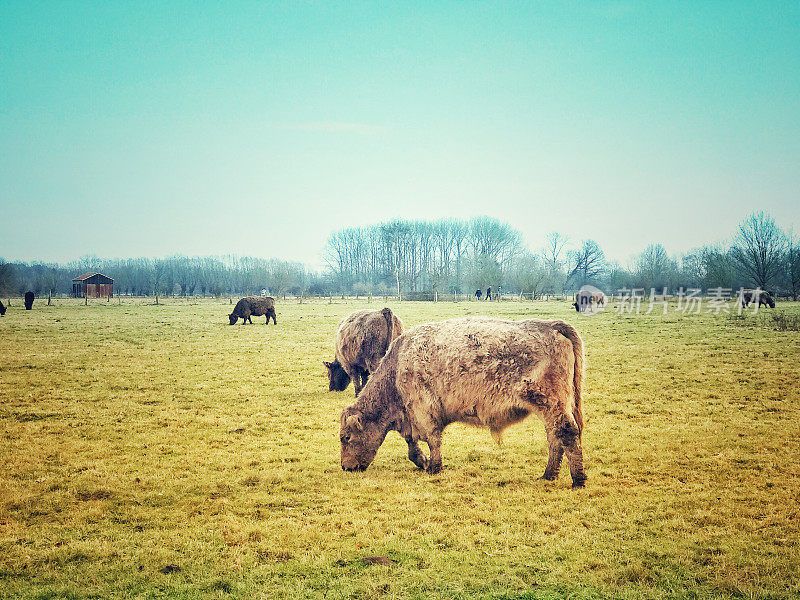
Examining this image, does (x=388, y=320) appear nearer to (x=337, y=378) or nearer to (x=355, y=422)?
(x=337, y=378)

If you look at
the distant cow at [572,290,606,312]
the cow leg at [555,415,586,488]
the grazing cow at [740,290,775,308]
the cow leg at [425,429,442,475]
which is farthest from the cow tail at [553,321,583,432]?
the grazing cow at [740,290,775,308]

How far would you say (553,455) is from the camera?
7172mm

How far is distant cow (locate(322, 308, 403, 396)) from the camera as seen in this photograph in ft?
41.2

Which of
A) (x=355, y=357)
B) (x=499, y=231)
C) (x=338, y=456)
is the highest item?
(x=499, y=231)

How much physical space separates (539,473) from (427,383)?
2290mm

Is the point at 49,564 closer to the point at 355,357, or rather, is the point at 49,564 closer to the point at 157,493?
the point at 157,493

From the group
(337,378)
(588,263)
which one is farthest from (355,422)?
(588,263)

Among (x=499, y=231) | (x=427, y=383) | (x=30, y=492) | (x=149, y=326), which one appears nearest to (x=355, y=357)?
(x=427, y=383)

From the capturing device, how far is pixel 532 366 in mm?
7000

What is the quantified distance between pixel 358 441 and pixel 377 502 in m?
1.43

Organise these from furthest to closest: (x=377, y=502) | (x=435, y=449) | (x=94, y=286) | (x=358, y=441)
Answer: (x=94, y=286) → (x=358, y=441) → (x=435, y=449) → (x=377, y=502)

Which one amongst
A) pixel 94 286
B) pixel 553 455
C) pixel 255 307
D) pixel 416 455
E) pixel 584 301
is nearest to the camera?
pixel 553 455

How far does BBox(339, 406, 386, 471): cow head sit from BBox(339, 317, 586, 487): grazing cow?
0.02 metres

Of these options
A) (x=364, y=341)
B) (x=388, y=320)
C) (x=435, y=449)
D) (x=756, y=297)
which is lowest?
(x=435, y=449)
